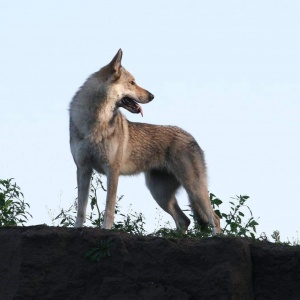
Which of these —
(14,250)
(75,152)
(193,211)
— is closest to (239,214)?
(193,211)

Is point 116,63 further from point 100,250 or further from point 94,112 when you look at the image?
point 100,250

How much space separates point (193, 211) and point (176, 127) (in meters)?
1.24

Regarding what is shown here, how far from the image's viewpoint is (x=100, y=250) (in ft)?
18.8

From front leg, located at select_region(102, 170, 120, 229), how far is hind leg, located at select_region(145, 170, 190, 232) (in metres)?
1.21

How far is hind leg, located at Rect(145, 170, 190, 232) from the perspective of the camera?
908cm

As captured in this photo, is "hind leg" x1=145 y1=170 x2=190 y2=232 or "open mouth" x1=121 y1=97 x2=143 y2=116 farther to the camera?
"hind leg" x1=145 y1=170 x2=190 y2=232

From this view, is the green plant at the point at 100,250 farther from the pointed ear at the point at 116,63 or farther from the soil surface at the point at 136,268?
the pointed ear at the point at 116,63

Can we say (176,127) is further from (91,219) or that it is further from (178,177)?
(91,219)

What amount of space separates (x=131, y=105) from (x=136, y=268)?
3.07 meters

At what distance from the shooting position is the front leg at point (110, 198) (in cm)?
759

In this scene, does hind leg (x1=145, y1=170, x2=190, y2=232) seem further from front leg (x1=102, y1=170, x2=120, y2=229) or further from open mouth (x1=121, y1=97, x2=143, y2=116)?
front leg (x1=102, y1=170, x2=120, y2=229)

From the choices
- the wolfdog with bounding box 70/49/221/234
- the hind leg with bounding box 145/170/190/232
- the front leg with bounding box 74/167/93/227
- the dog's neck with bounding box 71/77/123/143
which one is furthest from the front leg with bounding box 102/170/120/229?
the hind leg with bounding box 145/170/190/232

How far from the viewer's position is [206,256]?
562 centimetres

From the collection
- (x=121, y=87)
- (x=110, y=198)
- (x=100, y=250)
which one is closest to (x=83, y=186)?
(x=110, y=198)
